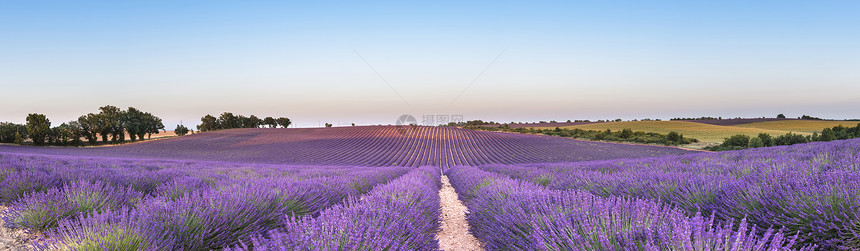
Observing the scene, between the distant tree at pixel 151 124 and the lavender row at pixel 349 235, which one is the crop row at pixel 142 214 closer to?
the lavender row at pixel 349 235

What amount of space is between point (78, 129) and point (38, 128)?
361 cm

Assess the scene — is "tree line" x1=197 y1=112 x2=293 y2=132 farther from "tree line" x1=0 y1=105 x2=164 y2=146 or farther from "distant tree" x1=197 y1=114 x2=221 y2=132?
"tree line" x1=0 y1=105 x2=164 y2=146

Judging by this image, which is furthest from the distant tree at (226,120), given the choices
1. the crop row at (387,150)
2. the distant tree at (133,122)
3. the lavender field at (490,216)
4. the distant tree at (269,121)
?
the lavender field at (490,216)

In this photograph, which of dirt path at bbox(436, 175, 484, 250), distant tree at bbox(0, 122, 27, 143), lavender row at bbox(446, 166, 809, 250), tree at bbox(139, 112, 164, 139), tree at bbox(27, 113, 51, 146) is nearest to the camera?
lavender row at bbox(446, 166, 809, 250)

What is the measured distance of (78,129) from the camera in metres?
44.3

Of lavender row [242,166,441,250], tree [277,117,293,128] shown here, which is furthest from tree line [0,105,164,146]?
lavender row [242,166,441,250]

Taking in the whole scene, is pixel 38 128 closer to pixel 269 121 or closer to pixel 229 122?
pixel 229 122

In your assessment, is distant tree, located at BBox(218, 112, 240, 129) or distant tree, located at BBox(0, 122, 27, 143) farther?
distant tree, located at BBox(218, 112, 240, 129)

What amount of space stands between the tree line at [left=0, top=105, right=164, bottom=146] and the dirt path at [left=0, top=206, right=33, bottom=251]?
195 ft

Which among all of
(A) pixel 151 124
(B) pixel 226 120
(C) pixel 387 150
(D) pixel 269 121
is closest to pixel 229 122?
(B) pixel 226 120

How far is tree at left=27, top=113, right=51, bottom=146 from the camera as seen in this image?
135 feet

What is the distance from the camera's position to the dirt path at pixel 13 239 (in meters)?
2.40

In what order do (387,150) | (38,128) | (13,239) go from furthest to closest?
(38,128) → (387,150) → (13,239)

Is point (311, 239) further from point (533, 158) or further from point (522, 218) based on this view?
point (533, 158)
